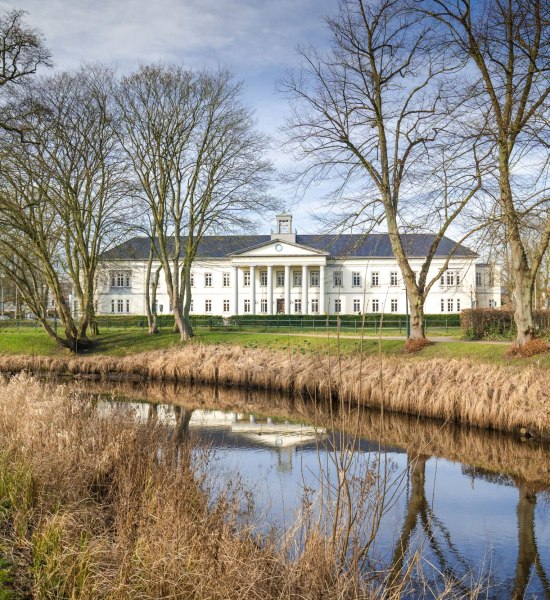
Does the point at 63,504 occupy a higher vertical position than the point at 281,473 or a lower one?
higher

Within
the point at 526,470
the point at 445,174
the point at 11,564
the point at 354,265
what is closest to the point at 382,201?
the point at 445,174

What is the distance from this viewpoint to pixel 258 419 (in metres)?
13.3

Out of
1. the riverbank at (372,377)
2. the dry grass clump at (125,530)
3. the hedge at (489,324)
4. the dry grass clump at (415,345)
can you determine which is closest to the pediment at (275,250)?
the riverbank at (372,377)

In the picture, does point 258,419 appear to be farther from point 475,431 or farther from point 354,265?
point 354,265

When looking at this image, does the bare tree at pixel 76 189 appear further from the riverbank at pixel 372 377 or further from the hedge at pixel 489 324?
the hedge at pixel 489 324

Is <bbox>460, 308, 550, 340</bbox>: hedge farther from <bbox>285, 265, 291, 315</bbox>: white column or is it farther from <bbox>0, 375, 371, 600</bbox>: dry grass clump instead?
<bbox>285, 265, 291, 315</bbox>: white column

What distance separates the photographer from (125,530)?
4844 millimetres

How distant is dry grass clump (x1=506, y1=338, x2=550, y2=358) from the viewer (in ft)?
48.0

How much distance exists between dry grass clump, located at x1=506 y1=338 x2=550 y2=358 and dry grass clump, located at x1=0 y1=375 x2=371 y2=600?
10215mm

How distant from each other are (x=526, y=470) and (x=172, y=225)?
68.3ft

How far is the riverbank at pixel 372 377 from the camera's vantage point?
11141 millimetres

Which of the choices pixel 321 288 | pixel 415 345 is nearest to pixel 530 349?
pixel 415 345

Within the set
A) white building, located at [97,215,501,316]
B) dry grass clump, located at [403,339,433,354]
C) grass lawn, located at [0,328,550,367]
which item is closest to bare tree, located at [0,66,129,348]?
grass lawn, located at [0,328,550,367]

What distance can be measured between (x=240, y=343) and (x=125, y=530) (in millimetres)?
19361
